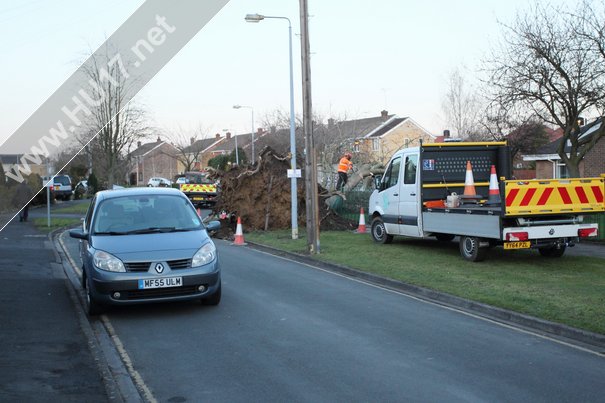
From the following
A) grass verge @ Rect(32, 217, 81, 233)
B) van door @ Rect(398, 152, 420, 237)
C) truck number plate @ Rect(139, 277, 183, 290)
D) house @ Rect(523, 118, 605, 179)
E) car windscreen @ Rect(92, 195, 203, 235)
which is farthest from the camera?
house @ Rect(523, 118, 605, 179)

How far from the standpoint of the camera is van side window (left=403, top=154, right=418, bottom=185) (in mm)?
15617

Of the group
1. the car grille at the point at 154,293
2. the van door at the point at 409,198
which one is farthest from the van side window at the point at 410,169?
the car grille at the point at 154,293

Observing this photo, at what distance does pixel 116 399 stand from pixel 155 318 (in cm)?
330

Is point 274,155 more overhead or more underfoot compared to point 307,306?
more overhead

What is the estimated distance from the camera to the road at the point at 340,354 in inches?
219

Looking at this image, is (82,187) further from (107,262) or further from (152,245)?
(107,262)

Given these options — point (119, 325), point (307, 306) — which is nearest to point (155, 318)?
point (119, 325)

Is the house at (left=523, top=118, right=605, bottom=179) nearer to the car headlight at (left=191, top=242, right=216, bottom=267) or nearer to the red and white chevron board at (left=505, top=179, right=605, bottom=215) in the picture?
the red and white chevron board at (left=505, top=179, right=605, bottom=215)

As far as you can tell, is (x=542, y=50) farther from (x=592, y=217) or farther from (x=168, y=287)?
(x=168, y=287)

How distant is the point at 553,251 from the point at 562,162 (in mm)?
22813

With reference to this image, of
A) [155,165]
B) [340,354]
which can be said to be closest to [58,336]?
[340,354]

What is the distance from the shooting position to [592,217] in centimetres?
1628

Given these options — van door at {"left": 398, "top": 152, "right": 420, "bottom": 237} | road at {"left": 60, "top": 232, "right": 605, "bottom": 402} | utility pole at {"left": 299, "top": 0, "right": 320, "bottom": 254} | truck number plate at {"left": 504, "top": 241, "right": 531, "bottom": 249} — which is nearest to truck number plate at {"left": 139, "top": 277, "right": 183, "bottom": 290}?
road at {"left": 60, "top": 232, "right": 605, "bottom": 402}

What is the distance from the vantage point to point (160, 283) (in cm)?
834
